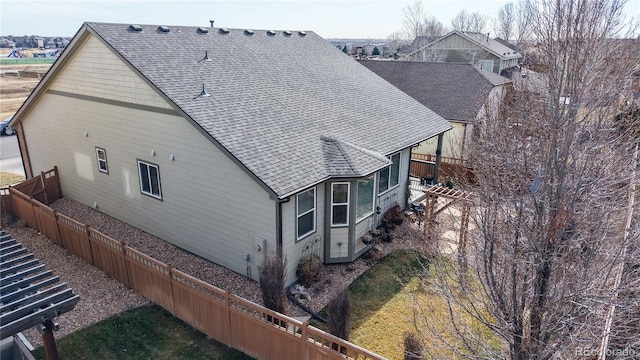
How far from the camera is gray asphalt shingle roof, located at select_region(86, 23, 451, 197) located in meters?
11.0

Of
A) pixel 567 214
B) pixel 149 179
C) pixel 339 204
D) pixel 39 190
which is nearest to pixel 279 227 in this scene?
pixel 339 204

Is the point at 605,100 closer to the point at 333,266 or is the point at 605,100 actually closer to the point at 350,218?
the point at 350,218

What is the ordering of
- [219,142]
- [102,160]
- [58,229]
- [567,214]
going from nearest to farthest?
1. [567,214]
2. [219,142]
3. [58,229]
4. [102,160]

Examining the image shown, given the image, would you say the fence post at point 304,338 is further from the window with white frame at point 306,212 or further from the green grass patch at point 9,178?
the green grass patch at point 9,178

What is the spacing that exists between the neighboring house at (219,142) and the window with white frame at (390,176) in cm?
8

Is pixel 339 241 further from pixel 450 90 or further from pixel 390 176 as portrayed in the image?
pixel 450 90

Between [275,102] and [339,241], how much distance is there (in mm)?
5198

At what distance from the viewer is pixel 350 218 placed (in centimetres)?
1193

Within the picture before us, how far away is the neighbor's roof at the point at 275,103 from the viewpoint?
36.1 ft

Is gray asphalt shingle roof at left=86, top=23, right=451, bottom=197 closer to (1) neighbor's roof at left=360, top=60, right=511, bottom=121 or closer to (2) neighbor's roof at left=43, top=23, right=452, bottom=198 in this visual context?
(2) neighbor's roof at left=43, top=23, right=452, bottom=198

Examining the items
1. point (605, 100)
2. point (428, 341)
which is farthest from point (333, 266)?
point (605, 100)

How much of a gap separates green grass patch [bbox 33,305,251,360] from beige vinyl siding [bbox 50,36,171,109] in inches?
226

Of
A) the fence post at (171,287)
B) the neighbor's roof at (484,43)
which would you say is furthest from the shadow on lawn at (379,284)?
the neighbor's roof at (484,43)

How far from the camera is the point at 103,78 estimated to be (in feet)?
44.4
